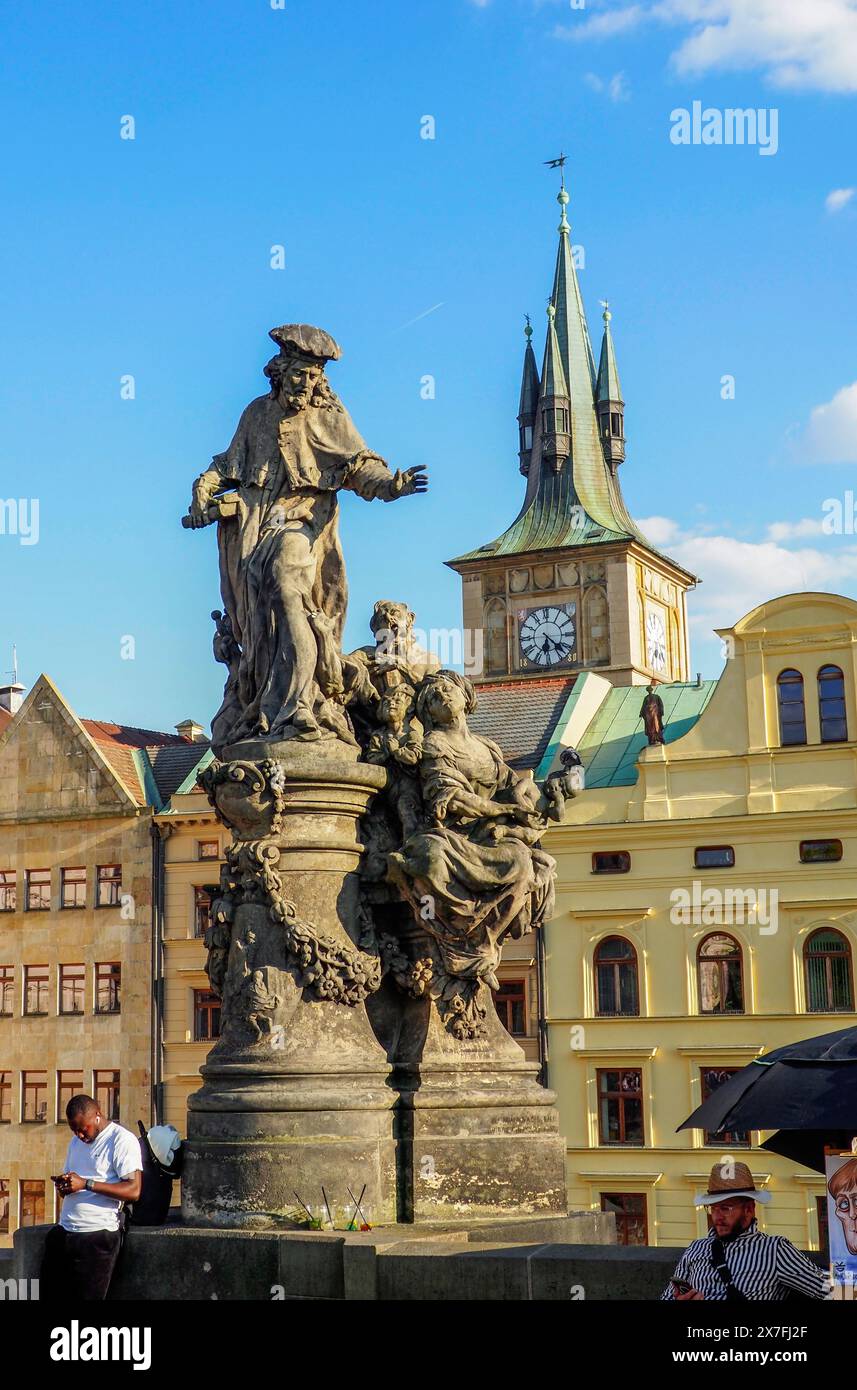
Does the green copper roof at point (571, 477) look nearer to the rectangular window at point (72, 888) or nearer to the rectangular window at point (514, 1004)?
the rectangular window at point (72, 888)

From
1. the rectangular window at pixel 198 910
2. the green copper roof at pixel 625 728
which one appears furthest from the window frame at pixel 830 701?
the rectangular window at pixel 198 910

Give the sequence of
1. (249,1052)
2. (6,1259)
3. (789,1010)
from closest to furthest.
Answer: (6,1259) < (249,1052) < (789,1010)

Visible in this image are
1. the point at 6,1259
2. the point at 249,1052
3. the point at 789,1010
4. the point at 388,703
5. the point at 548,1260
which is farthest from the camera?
the point at 789,1010

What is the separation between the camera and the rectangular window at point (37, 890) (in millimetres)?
45125

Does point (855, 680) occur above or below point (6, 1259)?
above

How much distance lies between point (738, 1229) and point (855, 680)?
107 ft

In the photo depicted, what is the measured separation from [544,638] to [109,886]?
42.4m

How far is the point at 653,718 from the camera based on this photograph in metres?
40.9

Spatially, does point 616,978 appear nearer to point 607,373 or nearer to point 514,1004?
point 514,1004

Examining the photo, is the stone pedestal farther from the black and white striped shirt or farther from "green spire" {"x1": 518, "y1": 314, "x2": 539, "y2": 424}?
"green spire" {"x1": 518, "y1": 314, "x2": 539, "y2": 424}

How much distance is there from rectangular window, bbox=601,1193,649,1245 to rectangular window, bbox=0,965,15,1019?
610 inches
